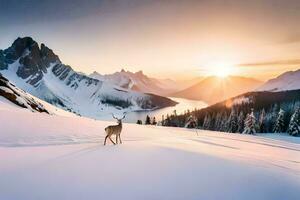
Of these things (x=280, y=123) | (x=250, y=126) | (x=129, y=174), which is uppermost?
(x=280, y=123)

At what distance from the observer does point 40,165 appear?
34.7 ft

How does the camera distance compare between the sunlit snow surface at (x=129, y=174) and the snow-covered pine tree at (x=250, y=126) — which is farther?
the snow-covered pine tree at (x=250, y=126)

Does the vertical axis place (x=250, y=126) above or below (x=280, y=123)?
below

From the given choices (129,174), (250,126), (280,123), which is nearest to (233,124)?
(280,123)

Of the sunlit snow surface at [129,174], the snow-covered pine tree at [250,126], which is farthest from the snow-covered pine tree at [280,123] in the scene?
the sunlit snow surface at [129,174]

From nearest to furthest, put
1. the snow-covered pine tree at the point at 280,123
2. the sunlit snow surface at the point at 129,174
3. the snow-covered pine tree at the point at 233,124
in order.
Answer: the sunlit snow surface at the point at 129,174 < the snow-covered pine tree at the point at 280,123 < the snow-covered pine tree at the point at 233,124

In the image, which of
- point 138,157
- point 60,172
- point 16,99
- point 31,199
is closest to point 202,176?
point 138,157

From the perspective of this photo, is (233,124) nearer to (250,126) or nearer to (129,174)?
(250,126)

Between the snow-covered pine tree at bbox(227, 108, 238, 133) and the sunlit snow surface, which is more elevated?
the snow-covered pine tree at bbox(227, 108, 238, 133)

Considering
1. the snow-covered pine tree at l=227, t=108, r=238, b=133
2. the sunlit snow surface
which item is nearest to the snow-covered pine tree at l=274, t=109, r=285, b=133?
the snow-covered pine tree at l=227, t=108, r=238, b=133

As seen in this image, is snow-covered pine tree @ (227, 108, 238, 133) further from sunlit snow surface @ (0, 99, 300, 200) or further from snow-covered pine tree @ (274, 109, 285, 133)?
sunlit snow surface @ (0, 99, 300, 200)

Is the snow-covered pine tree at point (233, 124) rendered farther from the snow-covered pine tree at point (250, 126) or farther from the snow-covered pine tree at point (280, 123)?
the snow-covered pine tree at point (250, 126)

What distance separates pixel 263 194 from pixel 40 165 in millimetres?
7379

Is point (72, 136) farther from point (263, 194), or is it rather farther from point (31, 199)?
point (263, 194)
